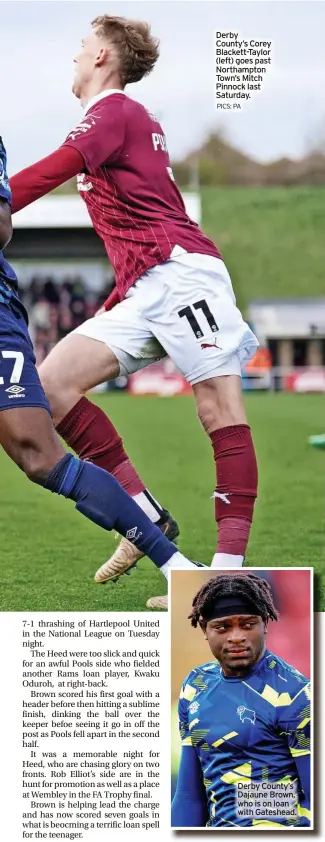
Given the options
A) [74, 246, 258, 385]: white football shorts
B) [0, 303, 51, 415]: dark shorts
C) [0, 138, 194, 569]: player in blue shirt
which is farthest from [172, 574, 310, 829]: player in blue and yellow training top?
[74, 246, 258, 385]: white football shorts

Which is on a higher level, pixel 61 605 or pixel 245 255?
pixel 245 255

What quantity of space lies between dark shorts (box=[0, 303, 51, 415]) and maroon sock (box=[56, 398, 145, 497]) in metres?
0.59

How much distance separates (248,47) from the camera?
3.39m

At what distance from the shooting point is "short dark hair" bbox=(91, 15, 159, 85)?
340cm

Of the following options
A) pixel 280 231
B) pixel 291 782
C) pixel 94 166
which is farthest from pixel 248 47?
pixel 280 231

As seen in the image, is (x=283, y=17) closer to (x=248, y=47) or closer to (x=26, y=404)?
(x=248, y=47)

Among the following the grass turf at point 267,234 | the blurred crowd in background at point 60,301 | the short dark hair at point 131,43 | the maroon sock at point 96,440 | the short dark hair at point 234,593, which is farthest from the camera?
the grass turf at point 267,234

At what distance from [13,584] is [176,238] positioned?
1.19 metres

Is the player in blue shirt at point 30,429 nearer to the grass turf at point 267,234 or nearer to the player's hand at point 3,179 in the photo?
the player's hand at point 3,179

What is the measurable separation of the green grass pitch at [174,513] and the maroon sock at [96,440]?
13.7 inches

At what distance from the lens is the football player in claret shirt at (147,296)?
3.46m

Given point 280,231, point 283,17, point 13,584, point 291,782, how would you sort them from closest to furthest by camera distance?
point 291,782
point 283,17
point 13,584
point 280,231

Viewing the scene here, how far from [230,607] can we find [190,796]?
459mm

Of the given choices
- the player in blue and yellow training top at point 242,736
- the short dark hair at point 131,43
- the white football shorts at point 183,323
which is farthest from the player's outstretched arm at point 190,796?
the short dark hair at point 131,43
